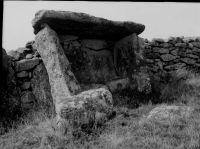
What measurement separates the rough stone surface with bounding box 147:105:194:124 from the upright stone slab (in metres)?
1.46

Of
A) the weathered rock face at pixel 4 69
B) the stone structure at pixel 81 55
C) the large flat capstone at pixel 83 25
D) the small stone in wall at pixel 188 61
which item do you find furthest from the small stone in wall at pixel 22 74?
the small stone in wall at pixel 188 61

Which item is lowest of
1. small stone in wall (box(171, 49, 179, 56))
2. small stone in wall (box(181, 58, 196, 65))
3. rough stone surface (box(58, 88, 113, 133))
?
small stone in wall (box(181, 58, 196, 65))

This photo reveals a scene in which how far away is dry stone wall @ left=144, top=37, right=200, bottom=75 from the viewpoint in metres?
9.30

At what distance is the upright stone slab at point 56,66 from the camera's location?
5.67 m

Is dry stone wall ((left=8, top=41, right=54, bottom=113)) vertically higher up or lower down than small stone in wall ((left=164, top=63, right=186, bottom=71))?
higher up

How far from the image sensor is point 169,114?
4.84m

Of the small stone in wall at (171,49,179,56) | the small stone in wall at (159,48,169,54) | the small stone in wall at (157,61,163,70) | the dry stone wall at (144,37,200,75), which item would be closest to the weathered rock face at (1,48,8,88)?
the dry stone wall at (144,37,200,75)

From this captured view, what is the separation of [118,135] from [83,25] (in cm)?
332

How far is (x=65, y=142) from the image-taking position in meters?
4.25

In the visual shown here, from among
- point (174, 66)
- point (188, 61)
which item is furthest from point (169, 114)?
point (188, 61)

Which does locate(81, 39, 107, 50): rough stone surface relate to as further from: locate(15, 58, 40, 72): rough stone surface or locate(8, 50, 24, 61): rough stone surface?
locate(8, 50, 24, 61): rough stone surface

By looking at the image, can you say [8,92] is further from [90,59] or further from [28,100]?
[90,59]

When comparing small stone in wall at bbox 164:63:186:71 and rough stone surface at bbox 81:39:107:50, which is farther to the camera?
small stone in wall at bbox 164:63:186:71

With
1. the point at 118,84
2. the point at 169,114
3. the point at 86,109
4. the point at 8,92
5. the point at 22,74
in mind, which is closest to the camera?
the point at 86,109
